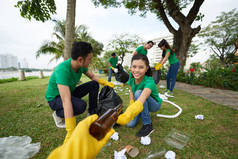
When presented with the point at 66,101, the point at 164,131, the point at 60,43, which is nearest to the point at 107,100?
the point at 66,101

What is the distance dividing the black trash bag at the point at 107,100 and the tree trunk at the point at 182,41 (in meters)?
6.72

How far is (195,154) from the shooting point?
1.17 m

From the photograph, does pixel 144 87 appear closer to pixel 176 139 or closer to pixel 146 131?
pixel 146 131

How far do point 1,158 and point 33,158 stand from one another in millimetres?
369

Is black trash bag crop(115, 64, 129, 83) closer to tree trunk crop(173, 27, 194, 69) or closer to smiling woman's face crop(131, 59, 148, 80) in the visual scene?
smiling woman's face crop(131, 59, 148, 80)

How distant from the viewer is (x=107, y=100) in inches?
68.6

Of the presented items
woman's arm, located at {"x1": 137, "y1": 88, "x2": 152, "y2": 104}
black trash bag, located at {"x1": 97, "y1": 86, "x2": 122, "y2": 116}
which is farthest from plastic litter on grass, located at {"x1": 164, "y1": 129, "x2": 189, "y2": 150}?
black trash bag, located at {"x1": 97, "y1": 86, "x2": 122, "y2": 116}

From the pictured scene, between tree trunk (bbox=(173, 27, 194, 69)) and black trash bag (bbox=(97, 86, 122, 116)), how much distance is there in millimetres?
6716

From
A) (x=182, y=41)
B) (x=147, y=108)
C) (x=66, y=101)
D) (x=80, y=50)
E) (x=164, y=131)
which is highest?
(x=182, y=41)

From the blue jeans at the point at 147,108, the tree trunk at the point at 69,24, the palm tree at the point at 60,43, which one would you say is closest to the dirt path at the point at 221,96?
the blue jeans at the point at 147,108

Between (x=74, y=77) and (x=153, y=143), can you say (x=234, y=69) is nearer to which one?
(x=153, y=143)

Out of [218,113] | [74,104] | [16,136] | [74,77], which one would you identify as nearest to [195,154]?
[218,113]

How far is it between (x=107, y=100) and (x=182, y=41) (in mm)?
7222

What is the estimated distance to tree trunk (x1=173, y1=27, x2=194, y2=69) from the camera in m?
6.33
